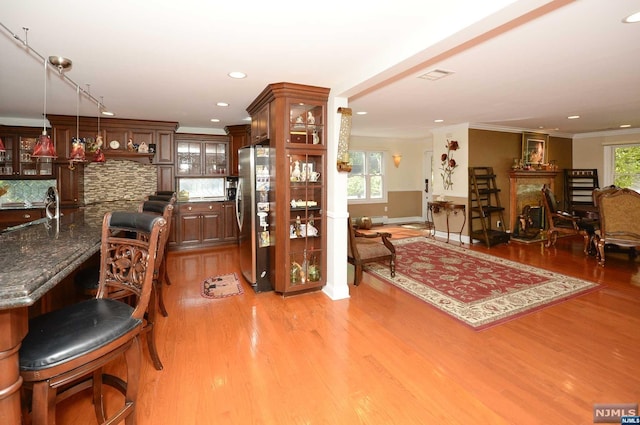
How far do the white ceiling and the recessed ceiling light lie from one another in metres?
0.05

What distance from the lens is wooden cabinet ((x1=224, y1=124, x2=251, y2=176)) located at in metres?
5.92

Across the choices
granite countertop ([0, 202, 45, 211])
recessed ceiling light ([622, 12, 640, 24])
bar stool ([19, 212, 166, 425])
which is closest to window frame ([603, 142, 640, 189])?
recessed ceiling light ([622, 12, 640, 24])

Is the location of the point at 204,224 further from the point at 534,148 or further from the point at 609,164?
the point at 609,164

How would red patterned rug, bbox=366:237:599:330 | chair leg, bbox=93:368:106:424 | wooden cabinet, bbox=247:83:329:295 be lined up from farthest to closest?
wooden cabinet, bbox=247:83:329:295 < red patterned rug, bbox=366:237:599:330 < chair leg, bbox=93:368:106:424

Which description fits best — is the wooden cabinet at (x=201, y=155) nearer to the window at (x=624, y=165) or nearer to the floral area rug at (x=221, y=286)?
the floral area rug at (x=221, y=286)

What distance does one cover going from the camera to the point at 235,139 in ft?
19.9

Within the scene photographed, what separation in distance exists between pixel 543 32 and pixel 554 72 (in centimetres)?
111

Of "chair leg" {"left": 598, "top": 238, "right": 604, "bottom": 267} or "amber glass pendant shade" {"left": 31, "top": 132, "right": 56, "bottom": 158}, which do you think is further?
"chair leg" {"left": 598, "top": 238, "right": 604, "bottom": 267}

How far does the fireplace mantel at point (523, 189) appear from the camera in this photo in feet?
22.4

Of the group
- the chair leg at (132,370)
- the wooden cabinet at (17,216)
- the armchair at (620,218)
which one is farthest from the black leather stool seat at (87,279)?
the armchair at (620,218)

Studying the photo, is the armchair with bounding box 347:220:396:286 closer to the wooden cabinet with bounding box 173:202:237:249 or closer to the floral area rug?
the floral area rug

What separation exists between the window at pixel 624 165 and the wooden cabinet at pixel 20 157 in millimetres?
11255

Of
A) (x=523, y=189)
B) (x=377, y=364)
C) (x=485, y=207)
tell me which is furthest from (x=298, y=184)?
(x=523, y=189)

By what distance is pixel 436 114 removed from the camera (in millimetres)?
5211
